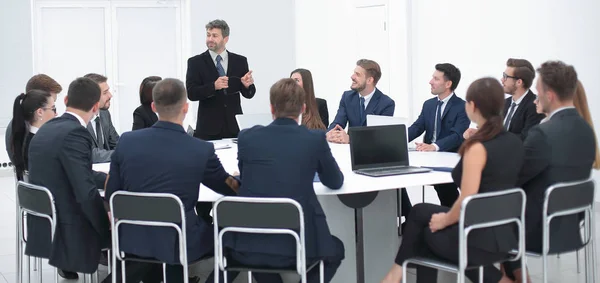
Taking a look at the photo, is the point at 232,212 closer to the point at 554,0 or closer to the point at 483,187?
the point at 483,187

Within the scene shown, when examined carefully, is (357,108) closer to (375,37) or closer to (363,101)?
(363,101)

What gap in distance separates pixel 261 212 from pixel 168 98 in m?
0.76

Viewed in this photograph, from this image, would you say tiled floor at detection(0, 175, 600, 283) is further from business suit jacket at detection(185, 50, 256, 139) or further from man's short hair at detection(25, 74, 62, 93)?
business suit jacket at detection(185, 50, 256, 139)

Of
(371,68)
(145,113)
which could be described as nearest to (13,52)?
(145,113)

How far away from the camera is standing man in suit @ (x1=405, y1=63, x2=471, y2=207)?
5363mm

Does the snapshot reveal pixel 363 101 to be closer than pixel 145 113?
No

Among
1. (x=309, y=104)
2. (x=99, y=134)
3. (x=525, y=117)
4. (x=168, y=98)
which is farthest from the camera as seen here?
(x=309, y=104)

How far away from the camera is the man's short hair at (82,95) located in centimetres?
391

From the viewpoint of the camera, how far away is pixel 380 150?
4.32 meters

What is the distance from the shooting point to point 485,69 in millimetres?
7672

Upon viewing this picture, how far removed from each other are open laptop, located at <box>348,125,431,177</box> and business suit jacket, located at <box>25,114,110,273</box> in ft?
4.60

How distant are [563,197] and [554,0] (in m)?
3.78

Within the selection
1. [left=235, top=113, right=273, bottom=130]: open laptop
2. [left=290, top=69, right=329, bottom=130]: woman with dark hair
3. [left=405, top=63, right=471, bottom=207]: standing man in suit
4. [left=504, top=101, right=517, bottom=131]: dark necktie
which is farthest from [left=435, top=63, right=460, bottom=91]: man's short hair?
[left=235, top=113, right=273, bottom=130]: open laptop

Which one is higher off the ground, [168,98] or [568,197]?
[168,98]
